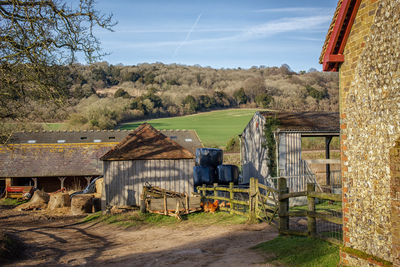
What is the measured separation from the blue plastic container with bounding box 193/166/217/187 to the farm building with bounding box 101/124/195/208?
1.90 meters

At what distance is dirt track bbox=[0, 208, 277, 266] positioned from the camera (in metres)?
9.16

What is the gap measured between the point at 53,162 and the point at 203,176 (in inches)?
540

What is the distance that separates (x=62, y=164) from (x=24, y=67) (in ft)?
54.4

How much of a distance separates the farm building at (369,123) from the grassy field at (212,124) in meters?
40.4

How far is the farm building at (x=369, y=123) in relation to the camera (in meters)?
5.67

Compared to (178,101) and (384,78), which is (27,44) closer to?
(384,78)

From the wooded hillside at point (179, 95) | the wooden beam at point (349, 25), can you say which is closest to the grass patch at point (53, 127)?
the wooded hillside at point (179, 95)

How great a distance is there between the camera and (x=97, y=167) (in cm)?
2812

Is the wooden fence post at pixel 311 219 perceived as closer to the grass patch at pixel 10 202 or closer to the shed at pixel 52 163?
the shed at pixel 52 163

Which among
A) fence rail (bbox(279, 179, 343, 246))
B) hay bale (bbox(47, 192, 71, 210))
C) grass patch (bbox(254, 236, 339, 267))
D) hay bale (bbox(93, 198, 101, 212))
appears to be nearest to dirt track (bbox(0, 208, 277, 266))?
grass patch (bbox(254, 236, 339, 267))

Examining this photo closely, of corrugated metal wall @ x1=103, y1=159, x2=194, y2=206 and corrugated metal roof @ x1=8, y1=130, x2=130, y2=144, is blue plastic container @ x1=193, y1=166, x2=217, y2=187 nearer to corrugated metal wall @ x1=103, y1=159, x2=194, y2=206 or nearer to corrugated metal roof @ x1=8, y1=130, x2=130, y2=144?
corrugated metal wall @ x1=103, y1=159, x2=194, y2=206

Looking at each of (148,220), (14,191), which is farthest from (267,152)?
(14,191)

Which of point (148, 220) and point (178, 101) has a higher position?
point (178, 101)

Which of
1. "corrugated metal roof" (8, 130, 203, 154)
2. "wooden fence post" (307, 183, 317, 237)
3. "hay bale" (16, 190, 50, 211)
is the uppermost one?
"corrugated metal roof" (8, 130, 203, 154)
